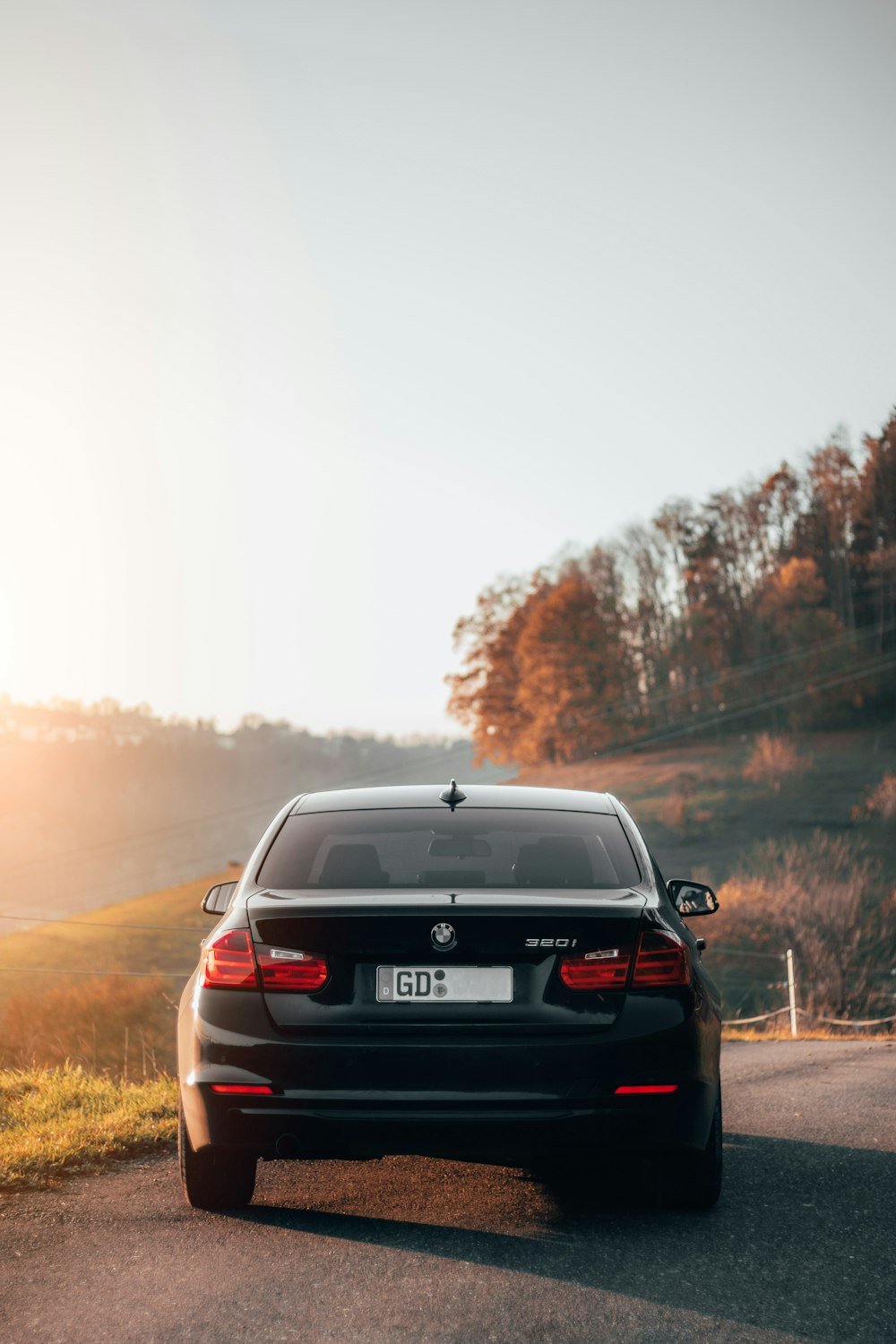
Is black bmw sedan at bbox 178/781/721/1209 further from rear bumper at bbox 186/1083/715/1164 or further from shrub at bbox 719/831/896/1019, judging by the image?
shrub at bbox 719/831/896/1019

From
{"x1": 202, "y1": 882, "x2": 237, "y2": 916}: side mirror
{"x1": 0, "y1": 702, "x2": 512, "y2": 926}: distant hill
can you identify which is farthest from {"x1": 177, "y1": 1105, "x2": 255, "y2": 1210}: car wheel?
{"x1": 0, "y1": 702, "x2": 512, "y2": 926}: distant hill

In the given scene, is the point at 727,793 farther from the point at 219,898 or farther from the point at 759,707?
the point at 219,898

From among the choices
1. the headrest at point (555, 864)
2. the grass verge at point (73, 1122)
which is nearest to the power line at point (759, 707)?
the grass verge at point (73, 1122)

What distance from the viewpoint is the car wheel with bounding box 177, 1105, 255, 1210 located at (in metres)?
4.83

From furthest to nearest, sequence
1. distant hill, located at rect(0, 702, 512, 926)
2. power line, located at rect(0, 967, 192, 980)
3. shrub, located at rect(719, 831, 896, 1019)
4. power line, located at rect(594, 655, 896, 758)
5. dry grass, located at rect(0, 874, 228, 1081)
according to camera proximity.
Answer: distant hill, located at rect(0, 702, 512, 926), power line, located at rect(594, 655, 896, 758), dry grass, located at rect(0, 874, 228, 1081), shrub, located at rect(719, 831, 896, 1019), power line, located at rect(0, 967, 192, 980)

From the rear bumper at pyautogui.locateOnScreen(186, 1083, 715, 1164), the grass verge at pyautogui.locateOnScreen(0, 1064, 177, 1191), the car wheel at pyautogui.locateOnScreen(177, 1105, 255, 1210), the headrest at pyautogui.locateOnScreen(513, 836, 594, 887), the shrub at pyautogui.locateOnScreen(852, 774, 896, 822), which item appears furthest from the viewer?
the shrub at pyautogui.locateOnScreen(852, 774, 896, 822)

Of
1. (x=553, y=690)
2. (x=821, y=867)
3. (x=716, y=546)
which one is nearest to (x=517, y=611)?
(x=553, y=690)

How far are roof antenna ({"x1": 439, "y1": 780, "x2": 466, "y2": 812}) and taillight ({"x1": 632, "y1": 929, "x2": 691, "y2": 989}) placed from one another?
129 centimetres

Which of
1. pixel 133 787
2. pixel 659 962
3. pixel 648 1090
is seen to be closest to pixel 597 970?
pixel 659 962

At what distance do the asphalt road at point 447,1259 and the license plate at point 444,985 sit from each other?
0.83 m

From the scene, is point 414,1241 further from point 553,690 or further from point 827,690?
point 827,690

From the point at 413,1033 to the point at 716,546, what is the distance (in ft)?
272

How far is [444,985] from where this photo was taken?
439cm

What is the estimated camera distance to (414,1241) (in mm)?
4520
